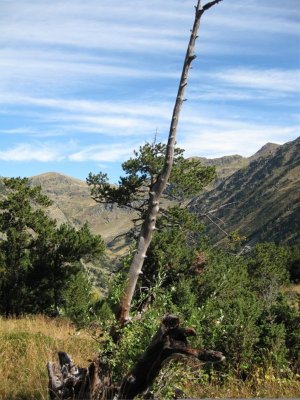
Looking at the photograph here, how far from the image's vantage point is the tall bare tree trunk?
21.2 feet

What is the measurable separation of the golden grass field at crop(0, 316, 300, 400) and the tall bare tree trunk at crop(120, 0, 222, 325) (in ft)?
3.33

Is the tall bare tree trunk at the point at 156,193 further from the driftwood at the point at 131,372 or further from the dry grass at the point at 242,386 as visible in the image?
the dry grass at the point at 242,386

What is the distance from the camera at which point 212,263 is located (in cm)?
2669

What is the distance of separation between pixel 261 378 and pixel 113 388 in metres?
4.21

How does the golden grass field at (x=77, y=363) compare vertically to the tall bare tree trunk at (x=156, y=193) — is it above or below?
below

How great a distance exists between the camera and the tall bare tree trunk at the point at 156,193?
6453 mm

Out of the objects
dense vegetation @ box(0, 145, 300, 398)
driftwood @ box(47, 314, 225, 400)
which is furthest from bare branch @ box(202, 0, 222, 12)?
driftwood @ box(47, 314, 225, 400)

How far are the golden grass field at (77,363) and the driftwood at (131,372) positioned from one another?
407 millimetres

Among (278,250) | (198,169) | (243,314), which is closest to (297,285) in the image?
(278,250)

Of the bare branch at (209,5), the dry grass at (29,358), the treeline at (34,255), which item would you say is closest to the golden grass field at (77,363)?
the dry grass at (29,358)

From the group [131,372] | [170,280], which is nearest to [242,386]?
[131,372]

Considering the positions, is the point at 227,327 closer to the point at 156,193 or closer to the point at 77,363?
the point at 77,363

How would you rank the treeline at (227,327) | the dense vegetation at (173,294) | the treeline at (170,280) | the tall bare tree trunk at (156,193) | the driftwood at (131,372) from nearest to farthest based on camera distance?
the driftwood at (131,372), the treeline at (227,327), the tall bare tree trunk at (156,193), the dense vegetation at (173,294), the treeline at (170,280)

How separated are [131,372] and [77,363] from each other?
3.30 metres
